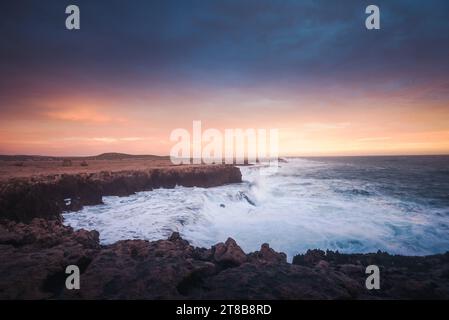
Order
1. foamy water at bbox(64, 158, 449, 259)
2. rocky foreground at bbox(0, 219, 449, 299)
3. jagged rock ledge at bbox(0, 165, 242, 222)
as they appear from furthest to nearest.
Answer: jagged rock ledge at bbox(0, 165, 242, 222) → foamy water at bbox(64, 158, 449, 259) → rocky foreground at bbox(0, 219, 449, 299)

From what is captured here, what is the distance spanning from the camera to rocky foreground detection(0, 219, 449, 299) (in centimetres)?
466

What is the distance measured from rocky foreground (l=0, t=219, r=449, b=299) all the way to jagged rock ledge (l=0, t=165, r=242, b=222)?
5.24 meters

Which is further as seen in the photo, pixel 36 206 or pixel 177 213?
pixel 177 213

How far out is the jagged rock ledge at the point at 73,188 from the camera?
11383 mm

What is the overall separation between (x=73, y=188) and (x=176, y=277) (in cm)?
1380

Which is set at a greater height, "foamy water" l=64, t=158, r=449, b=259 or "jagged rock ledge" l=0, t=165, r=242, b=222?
"jagged rock ledge" l=0, t=165, r=242, b=222

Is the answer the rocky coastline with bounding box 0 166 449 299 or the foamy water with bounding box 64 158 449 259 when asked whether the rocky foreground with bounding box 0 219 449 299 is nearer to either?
the rocky coastline with bounding box 0 166 449 299

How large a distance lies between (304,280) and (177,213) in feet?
33.6

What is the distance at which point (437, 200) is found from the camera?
71.2 ft

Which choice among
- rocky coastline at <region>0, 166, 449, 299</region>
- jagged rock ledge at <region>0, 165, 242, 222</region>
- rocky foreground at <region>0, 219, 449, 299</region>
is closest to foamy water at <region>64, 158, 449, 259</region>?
jagged rock ledge at <region>0, 165, 242, 222</region>

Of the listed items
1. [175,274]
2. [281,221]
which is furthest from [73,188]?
[175,274]
